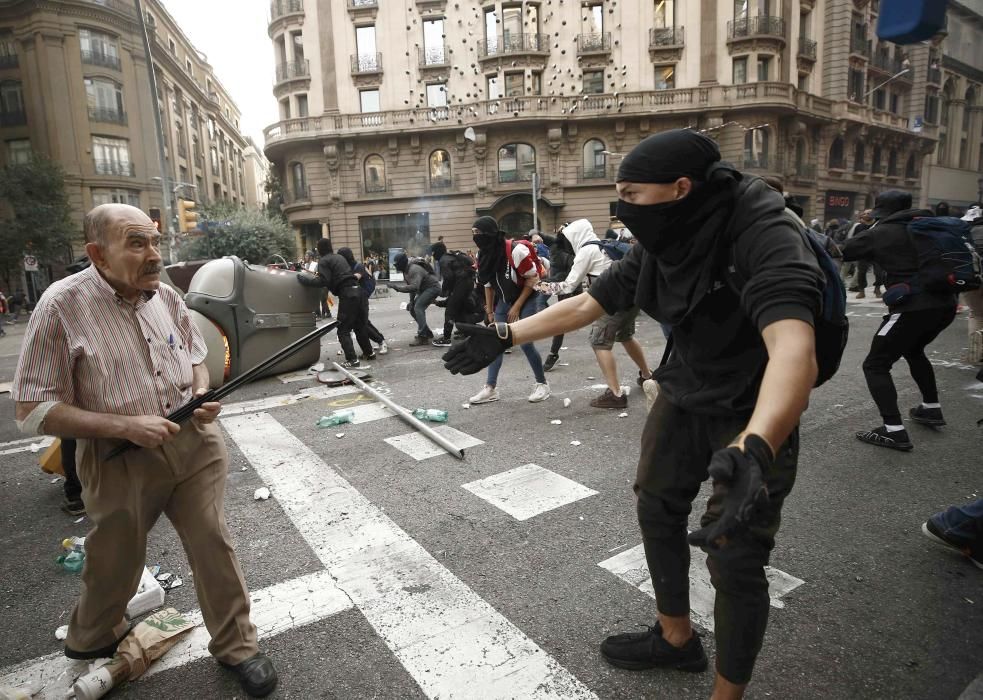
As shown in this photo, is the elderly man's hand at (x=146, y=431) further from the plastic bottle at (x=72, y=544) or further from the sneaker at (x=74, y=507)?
the sneaker at (x=74, y=507)

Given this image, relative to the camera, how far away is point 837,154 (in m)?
39.2

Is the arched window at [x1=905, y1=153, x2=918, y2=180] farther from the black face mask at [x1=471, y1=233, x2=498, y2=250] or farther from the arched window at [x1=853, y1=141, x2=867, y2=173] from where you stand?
the black face mask at [x1=471, y1=233, x2=498, y2=250]

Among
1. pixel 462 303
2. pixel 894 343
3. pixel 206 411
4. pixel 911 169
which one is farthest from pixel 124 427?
pixel 911 169

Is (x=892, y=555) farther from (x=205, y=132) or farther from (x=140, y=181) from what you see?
(x=205, y=132)

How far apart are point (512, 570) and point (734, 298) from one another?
1823 mm

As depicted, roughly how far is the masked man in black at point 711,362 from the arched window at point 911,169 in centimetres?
5520

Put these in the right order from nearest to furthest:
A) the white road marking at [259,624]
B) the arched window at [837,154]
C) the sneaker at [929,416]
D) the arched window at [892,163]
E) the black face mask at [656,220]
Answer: the black face mask at [656,220], the white road marking at [259,624], the sneaker at [929,416], the arched window at [837,154], the arched window at [892,163]

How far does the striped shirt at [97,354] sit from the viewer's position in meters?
2.01

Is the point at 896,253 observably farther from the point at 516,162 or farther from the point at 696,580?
the point at 516,162

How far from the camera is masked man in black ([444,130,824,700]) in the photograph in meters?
1.49

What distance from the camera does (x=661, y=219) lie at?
1922 millimetres

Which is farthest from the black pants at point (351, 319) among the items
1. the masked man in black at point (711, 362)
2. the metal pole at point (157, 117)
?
the metal pole at point (157, 117)

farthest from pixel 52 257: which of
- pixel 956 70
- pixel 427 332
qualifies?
pixel 956 70

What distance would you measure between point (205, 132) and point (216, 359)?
5852 cm
